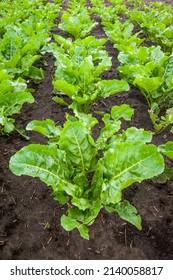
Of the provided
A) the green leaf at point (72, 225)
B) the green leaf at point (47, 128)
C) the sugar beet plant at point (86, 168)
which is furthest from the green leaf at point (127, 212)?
the green leaf at point (47, 128)

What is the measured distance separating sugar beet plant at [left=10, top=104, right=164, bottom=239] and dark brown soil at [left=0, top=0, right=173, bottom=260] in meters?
0.24


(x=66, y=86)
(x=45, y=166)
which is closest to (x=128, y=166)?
(x=45, y=166)

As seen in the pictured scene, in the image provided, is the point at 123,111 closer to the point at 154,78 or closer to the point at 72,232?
the point at 154,78

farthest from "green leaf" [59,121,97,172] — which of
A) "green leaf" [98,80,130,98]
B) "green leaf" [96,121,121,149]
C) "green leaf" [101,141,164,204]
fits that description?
"green leaf" [98,80,130,98]

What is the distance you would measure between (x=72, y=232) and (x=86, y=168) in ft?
1.92

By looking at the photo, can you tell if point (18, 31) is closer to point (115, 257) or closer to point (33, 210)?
A: point (33, 210)

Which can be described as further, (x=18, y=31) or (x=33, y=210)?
(x=18, y=31)

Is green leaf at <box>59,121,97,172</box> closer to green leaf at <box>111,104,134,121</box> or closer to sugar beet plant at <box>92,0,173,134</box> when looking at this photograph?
green leaf at <box>111,104,134,121</box>

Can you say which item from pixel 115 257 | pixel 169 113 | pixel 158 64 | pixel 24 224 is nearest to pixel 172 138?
pixel 169 113

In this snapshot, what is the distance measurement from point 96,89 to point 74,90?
0.39 meters

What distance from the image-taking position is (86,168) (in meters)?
2.76

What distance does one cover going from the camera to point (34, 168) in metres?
2.43

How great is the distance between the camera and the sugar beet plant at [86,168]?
2.34 meters

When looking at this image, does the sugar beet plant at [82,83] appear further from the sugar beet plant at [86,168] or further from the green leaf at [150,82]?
the sugar beet plant at [86,168]
